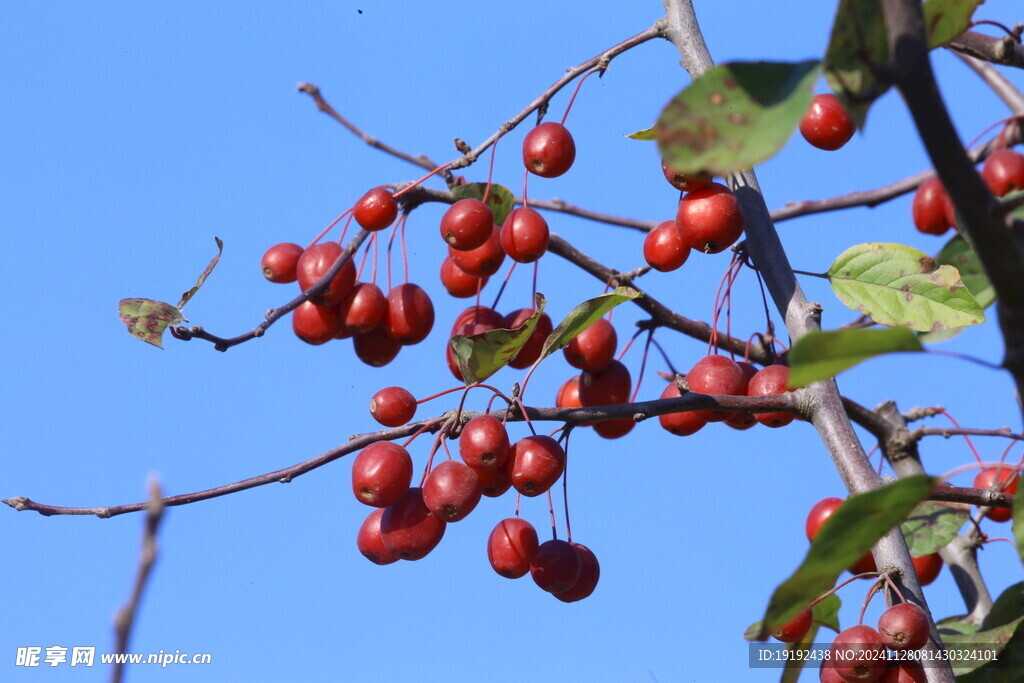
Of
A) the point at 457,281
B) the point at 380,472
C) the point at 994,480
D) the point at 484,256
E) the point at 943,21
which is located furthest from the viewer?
the point at 994,480

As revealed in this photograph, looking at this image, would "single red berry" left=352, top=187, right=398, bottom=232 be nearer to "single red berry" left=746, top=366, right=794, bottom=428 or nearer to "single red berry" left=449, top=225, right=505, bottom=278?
"single red berry" left=449, top=225, right=505, bottom=278

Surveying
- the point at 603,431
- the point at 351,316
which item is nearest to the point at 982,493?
the point at 603,431

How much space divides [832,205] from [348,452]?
1957 mm

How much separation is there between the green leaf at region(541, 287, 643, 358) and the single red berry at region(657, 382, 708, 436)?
0.49 metres

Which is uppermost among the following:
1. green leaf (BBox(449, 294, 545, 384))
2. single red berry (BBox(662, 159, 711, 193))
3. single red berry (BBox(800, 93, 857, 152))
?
single red berry (BBox(800, 93, 857, 152))

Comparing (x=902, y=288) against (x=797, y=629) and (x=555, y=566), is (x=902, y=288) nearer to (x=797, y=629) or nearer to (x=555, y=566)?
(x=797, y=629)

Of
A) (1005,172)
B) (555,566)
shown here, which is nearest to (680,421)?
(555,566)

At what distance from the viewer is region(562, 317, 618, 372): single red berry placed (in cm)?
218

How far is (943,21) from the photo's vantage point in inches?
48.1

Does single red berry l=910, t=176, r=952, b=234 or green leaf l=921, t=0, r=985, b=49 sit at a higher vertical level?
single red berry l=910, t=176, r=952, b=234

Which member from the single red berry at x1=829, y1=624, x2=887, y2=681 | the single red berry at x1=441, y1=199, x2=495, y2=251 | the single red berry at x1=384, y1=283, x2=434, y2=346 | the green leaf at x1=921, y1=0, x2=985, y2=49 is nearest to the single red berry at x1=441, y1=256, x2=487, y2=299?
the single red berry at x1=384, y1=283, x2=434, y2=346

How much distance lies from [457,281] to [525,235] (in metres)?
0.43

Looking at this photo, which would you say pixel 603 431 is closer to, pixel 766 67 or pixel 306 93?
pixel 306 93

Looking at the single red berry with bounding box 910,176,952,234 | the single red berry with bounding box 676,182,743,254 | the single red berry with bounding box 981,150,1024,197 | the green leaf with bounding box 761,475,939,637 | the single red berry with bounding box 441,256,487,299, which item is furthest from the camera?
the single red berry with bounding box 910,176,952,234
